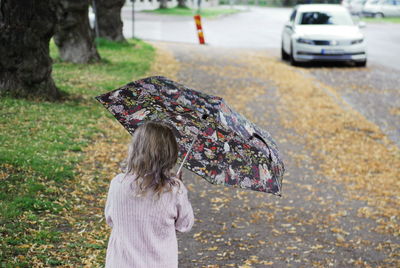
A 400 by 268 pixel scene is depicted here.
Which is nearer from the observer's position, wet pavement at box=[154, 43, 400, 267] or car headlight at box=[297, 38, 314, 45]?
wet pavement at box=[154, 43, 400, 267]

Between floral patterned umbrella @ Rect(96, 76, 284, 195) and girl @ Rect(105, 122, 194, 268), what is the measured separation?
0.66m

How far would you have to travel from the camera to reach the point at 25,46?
33.8 feet

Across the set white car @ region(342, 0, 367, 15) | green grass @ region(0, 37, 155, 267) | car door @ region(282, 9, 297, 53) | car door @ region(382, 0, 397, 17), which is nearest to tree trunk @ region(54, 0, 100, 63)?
green grass @ region(0, 37, 155, 267)

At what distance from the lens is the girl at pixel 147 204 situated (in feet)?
9.32

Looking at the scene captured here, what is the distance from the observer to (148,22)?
3603cm

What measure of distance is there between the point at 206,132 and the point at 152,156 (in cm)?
94

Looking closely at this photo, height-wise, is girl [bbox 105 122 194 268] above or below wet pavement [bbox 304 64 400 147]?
above

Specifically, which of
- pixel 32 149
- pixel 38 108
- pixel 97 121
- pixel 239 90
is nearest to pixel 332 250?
pixel 32 149

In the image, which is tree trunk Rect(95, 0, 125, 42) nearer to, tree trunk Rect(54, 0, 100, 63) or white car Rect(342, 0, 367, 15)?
tree trunk Rect(54, 0, 100, 63)

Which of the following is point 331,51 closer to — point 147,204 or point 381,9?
point 147,204

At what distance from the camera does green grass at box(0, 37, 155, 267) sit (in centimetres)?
526

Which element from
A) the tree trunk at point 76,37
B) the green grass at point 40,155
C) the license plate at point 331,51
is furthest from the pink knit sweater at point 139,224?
the license plate at point 331,51

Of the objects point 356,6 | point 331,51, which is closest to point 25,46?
point 331,51

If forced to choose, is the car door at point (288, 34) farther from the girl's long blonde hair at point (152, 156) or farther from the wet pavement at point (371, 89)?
the girl's long blonde hair at point (152, 156)
